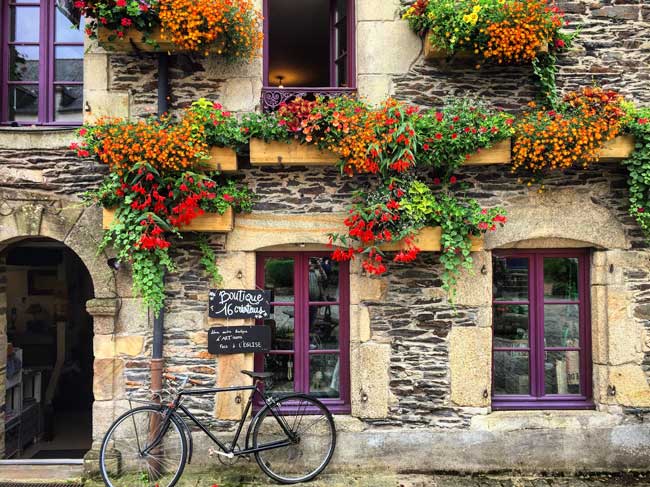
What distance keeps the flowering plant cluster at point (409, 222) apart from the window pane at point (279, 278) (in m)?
0.59

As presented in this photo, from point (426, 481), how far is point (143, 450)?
2.51m

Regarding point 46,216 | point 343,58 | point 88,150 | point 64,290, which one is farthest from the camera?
point 64,290

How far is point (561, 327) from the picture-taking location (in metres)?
4.66

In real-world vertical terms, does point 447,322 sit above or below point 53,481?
above

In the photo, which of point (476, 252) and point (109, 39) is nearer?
point (109, 39)

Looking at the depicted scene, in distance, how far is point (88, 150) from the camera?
4.00 meters

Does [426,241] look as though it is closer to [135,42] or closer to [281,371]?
[281,371]

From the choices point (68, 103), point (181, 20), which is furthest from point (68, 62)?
point (181, 20)

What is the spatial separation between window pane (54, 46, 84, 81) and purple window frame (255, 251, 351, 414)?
256 cm

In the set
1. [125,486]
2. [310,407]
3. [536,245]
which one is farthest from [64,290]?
[536,245]

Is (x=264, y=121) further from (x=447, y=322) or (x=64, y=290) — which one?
(x=64, y=290)

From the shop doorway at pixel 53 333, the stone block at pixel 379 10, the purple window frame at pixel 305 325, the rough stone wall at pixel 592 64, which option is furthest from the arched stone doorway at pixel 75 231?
the rough stone wall at pixel 592 64

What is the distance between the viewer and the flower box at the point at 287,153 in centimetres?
419

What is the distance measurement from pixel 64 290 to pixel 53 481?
3.91 meters
